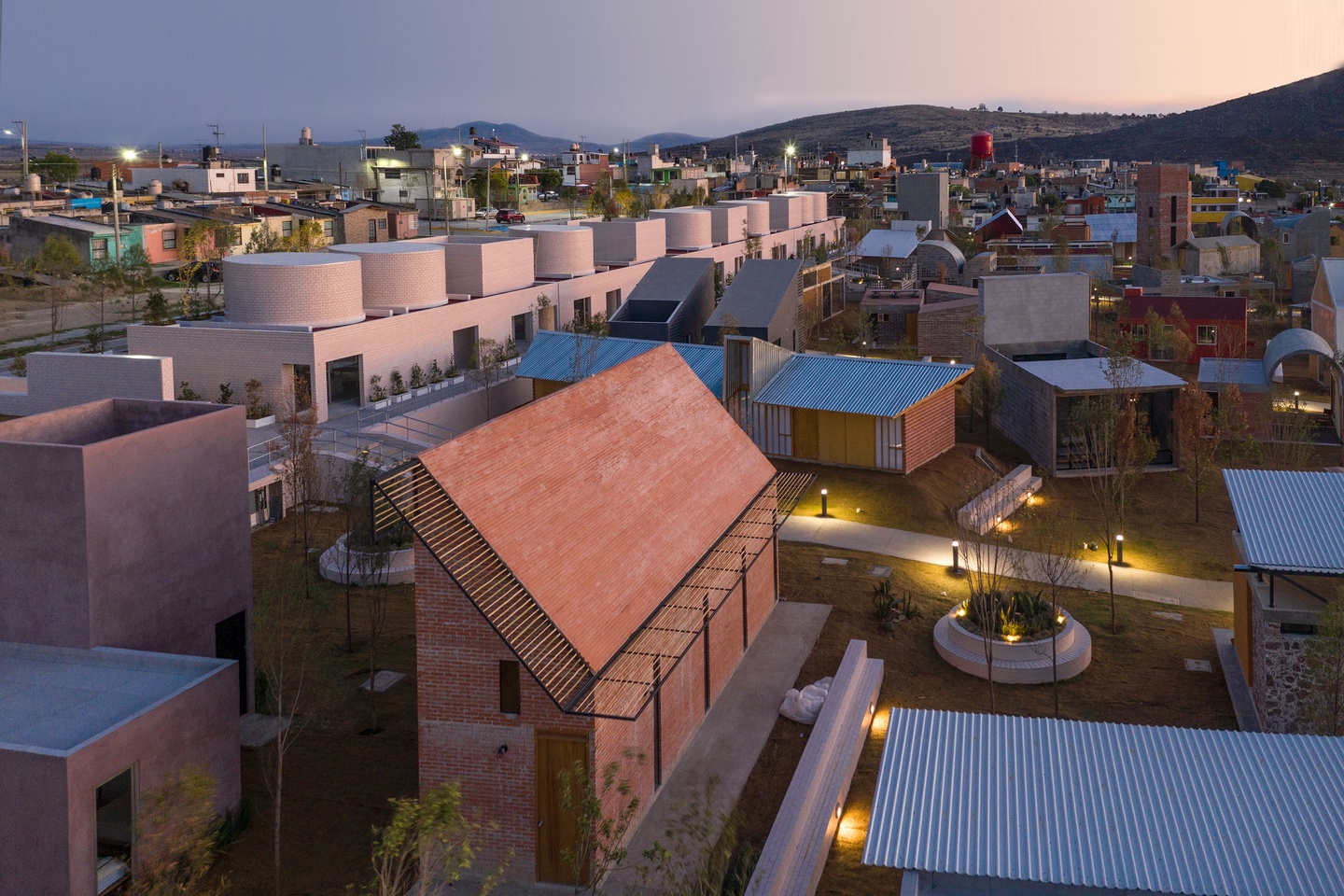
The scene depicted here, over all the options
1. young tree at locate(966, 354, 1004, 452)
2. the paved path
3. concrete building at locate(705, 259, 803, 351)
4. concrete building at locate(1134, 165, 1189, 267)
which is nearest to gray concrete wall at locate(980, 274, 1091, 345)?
young tree at locate(966, 354, 1004, 452)

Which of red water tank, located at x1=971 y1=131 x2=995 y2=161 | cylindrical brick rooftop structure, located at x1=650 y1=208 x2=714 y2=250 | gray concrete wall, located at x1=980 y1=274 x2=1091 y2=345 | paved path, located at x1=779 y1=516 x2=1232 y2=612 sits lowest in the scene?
paved path, located at x1=779 y1=516 x2=1232 y2=612

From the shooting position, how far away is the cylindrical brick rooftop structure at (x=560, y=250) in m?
48.4

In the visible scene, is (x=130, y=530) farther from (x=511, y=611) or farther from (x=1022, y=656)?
(x=1022, y=656)

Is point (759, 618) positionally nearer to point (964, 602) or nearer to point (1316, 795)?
point (964, 602)

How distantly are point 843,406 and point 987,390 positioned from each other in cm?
631

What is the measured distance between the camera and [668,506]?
16.2 meters

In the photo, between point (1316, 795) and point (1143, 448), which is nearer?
point (1316, 795)

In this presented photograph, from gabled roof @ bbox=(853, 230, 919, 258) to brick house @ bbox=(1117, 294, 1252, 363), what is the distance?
19487 mm

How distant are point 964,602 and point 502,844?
432 inches

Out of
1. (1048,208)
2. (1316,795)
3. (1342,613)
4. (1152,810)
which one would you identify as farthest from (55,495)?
(1048,208)

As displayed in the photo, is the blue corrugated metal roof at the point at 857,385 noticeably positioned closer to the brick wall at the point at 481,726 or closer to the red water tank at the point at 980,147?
the brick wall at the point at 481,726

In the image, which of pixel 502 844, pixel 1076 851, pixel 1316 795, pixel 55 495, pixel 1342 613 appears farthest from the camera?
pixel 1342 613

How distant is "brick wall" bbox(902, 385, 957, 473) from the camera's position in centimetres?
→ 2989

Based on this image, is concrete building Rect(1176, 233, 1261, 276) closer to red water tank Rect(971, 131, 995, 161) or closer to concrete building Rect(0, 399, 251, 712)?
concrete building Rect(0, 399, 251, 712)
